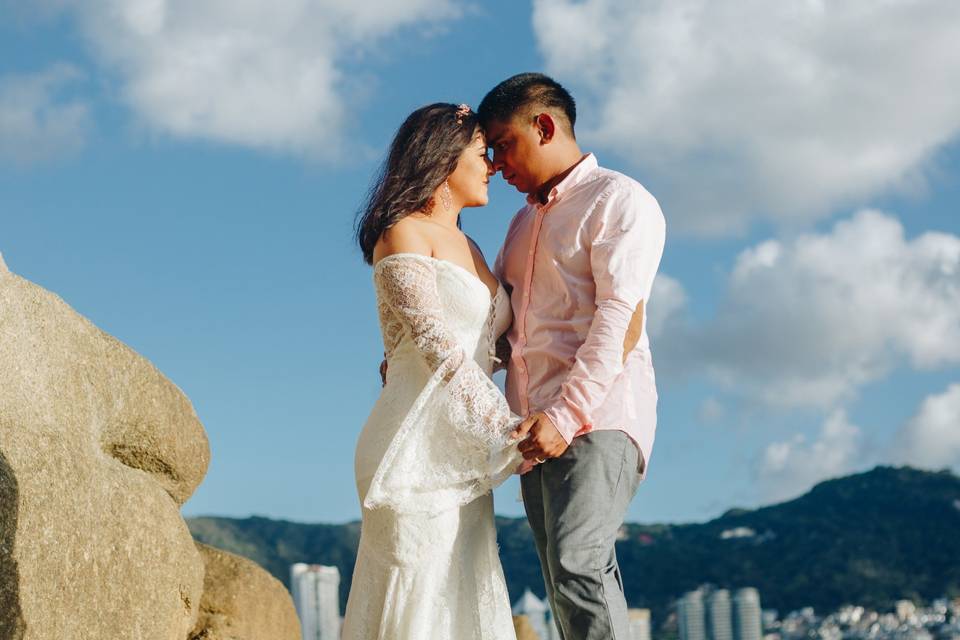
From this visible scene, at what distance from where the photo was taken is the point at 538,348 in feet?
15.8

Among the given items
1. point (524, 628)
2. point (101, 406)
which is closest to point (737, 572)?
point (524, 628)

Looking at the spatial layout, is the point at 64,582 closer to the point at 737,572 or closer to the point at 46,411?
the point at 46,411

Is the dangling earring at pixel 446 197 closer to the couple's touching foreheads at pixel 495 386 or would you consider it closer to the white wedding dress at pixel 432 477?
the couple's touching foreheads at pixel 495 386

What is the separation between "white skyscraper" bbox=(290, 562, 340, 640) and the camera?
39375 millimetres

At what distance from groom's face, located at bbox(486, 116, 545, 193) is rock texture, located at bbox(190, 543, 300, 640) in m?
3.17

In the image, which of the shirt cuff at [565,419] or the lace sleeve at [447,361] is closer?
the shirt cuff at [565,419]

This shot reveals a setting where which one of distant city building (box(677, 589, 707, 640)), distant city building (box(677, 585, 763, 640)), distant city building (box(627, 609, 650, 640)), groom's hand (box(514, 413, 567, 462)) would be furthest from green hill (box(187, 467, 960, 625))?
groom's hand (box(514, 413, 567, 462))

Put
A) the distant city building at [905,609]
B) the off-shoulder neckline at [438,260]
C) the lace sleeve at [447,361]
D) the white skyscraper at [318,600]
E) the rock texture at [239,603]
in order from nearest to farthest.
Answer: the lace sleeve at [447,361]
the off-shoulder neckline at [438,260]
the rock texture at [239,603]
the white skyscraper at [318,600]
the distant city building at [905,609]

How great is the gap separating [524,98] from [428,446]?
1.54 metres

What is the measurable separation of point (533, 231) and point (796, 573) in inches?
3061

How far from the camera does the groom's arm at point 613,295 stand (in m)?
4.46

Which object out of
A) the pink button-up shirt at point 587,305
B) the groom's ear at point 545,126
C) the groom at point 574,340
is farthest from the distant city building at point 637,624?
the groom's ear at point 545,126

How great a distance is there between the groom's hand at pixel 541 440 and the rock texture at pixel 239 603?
2.90m

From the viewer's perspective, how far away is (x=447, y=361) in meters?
4.70
